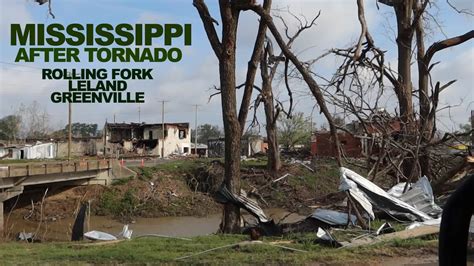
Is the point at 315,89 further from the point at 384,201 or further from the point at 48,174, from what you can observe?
the point at 48,174

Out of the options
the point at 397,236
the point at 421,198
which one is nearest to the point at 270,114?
the point at 421,198

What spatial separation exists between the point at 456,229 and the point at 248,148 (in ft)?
174

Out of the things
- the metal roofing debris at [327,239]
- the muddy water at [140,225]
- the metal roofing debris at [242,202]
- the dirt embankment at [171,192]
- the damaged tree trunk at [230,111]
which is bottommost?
the muddy water at [140,225]

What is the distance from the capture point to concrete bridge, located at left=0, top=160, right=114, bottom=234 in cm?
2497

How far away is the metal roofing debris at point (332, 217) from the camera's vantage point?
459 inches

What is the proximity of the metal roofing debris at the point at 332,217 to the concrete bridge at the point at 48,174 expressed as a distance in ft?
53.8

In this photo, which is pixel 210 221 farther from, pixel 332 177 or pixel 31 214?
pixel 332 177

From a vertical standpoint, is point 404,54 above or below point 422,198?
above

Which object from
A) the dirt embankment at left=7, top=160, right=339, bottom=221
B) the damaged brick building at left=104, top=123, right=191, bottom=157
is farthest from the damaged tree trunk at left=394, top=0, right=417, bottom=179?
the damaged brick building at left=104, top=123, right=191, bottom=157

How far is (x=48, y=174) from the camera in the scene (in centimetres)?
2817

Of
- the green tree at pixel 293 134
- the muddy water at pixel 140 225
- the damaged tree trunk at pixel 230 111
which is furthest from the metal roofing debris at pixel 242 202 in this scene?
the green tree at pixel 293 134

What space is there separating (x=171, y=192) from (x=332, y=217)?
72.9 feet

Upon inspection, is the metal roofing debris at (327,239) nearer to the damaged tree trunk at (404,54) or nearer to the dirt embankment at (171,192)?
the damaged tree trunk at (404,54)

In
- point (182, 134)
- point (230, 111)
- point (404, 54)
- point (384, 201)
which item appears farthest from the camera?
point (182, 134)
